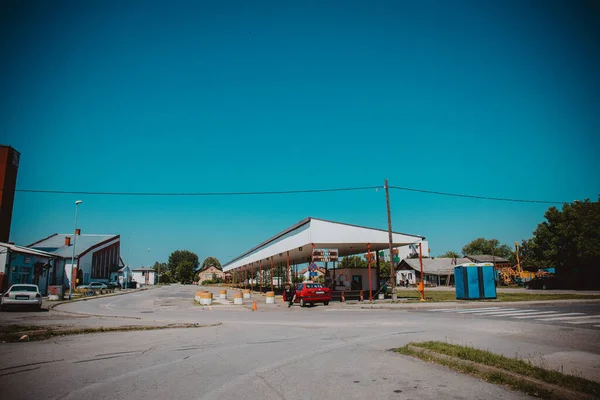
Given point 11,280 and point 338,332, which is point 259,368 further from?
point 11,280

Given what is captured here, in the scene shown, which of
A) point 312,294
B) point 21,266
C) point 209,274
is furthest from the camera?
point 209,274

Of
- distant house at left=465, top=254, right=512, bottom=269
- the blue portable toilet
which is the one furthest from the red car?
distant house at left=465, top=254, right=512, bottom=269

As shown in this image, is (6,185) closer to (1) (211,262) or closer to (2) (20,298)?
(2) (20,298)

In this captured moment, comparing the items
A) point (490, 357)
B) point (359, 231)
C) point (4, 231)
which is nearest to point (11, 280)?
point (4, 231)

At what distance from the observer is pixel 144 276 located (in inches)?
5659

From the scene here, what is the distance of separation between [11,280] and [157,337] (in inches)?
1395

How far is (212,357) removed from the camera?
8281 millimetres

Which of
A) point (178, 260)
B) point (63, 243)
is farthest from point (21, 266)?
point (178, 260)

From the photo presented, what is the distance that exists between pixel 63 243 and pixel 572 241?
265 feet

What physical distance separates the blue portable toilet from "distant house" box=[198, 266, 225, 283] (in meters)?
137

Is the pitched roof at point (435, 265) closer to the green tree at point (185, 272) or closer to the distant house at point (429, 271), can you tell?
the distant house at point (429, 271)

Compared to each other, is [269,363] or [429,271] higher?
[429,271]

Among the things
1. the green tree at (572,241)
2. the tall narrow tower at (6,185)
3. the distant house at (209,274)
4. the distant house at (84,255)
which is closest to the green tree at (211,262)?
the distant house at (209,274)

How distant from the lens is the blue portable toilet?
2698cm
